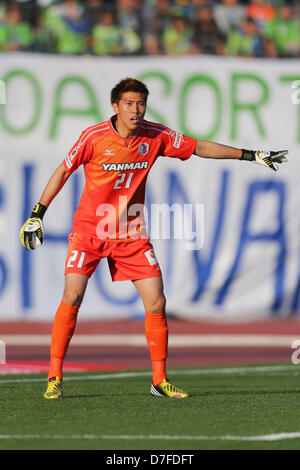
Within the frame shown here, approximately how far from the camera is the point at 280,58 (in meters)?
15.9

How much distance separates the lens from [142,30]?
1636 cm

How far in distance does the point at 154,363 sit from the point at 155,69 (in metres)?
7.93

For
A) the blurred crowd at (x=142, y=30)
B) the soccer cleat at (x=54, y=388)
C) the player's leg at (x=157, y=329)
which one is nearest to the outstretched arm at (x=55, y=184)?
the player's leg at (x=157, y=329)

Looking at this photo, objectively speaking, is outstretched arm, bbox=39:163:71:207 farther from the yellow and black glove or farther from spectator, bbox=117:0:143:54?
spectator, bbox=117:0:143:54

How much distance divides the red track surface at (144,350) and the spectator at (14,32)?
4.12 m

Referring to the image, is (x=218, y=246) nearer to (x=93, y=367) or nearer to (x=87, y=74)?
(x=87, y=74)

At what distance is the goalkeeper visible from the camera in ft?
26.0

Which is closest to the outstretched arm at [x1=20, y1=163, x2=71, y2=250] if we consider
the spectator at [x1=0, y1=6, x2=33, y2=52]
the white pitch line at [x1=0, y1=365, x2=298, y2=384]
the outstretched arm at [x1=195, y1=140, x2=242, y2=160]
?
the outstretched arm at [x1=195, y1=140, x2=242, y2=160]

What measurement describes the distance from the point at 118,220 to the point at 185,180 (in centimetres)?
735

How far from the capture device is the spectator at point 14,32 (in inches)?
645

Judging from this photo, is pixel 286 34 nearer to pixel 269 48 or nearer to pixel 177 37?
pixel 269 48

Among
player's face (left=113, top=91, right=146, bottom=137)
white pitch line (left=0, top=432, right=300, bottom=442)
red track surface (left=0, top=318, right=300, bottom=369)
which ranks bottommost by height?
white pitch line (left=0, top=432, right=300, bottom=442)

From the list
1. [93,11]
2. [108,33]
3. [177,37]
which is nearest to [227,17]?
[177,37]

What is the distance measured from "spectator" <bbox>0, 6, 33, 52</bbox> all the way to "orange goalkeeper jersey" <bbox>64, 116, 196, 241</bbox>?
870cm
